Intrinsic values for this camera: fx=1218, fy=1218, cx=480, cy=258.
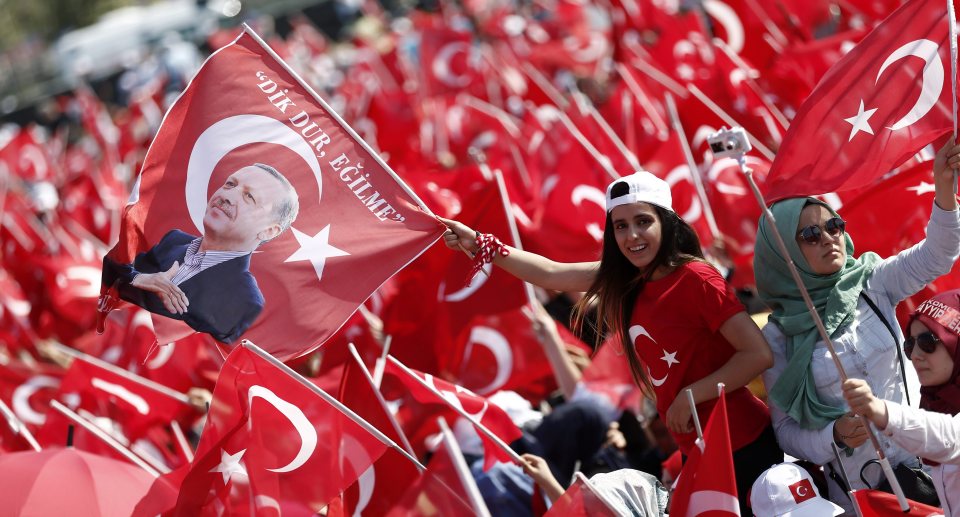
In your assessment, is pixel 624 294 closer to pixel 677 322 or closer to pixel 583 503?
pixel 677 322

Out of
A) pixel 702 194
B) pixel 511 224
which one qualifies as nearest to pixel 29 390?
pixel 511 224

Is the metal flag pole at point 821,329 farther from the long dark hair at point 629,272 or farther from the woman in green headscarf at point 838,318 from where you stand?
the long dark hair at point 629,272

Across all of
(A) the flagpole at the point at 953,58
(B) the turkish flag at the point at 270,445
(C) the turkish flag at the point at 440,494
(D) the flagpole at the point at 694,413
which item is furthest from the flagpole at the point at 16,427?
(A) the flagpole at the point at 953,58

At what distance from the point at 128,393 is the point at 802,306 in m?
3.65

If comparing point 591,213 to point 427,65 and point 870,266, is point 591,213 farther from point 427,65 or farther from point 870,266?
point 427,65

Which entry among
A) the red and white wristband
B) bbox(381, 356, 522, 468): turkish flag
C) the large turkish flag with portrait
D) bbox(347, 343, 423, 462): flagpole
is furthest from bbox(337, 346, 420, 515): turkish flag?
the red and white wristband

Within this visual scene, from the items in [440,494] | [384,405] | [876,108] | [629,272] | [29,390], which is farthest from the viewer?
[29,390]

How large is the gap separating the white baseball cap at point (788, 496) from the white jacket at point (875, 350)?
0.60 feet

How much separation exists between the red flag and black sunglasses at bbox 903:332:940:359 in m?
0.42

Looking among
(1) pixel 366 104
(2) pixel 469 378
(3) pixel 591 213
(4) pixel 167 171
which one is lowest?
(2) pixel 469 378

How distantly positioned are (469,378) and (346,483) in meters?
1.91

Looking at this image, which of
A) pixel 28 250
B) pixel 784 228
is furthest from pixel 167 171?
pixel 28 250

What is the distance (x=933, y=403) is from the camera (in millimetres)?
3432

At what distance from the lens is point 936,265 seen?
355cm
